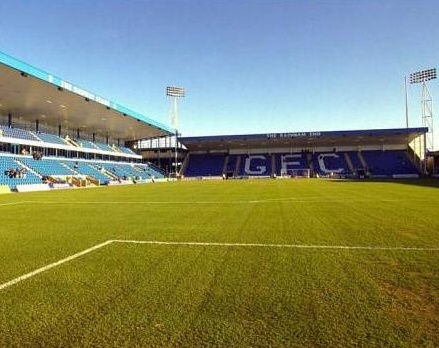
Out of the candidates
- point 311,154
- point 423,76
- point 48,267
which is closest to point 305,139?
point 311,154

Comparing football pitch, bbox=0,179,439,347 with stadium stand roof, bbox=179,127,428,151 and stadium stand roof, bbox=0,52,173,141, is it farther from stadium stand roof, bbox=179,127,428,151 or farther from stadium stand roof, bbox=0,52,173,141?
stadium stand roof, bbox=179,127,428,151

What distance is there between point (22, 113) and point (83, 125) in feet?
39.7

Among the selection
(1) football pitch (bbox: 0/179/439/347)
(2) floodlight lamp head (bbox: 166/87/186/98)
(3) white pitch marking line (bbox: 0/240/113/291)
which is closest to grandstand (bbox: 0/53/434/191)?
(2) floodlight lamp head (bbox: 166/87/186/98)

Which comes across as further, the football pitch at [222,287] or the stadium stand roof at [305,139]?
the stadium stand roof at [305,139]

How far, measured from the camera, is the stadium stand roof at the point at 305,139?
234 feet

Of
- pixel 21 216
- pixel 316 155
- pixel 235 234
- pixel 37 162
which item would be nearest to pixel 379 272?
pixel 235 234

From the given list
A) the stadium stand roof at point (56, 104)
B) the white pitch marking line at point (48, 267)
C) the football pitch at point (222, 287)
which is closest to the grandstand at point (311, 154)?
the stadium stand roof at point (56, 104)

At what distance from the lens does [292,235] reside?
9.65 m

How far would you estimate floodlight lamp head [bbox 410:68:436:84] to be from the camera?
235 feet

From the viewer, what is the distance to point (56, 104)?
42.8 meters

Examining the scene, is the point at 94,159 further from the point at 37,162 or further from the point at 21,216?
the point at 21,216

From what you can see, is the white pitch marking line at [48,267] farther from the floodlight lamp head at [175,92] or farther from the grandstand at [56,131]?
the floodlight lamp head at [175,92]

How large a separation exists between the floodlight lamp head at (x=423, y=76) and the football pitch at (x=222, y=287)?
238 ft

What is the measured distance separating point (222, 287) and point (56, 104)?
4265 centimetres
